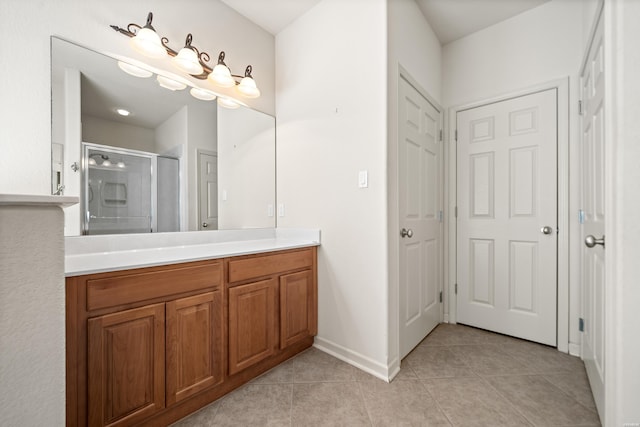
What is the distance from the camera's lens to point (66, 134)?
4.50 feet

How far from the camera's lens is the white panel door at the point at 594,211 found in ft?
4.27

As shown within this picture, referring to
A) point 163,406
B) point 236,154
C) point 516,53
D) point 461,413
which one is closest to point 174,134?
point 236,154

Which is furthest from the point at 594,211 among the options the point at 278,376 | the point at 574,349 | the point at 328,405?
the point at 278,376

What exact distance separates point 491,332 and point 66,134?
10.8ft

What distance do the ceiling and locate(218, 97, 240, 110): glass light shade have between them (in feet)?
2.36

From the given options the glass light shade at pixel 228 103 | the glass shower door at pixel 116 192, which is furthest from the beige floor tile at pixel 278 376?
the glass light shade at pixel 228 103

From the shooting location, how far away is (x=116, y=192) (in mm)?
1548

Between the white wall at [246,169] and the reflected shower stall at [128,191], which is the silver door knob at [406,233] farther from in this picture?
the reflected shower stall at [128,191]

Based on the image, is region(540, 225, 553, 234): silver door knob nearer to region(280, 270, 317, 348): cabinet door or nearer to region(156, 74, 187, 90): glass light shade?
region(280, 270, 317, 348): cabinet door

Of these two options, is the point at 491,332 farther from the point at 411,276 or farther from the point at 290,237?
the point at 290,237

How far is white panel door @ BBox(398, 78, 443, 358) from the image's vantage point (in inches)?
74.9

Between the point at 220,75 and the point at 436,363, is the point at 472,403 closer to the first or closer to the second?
the point at 436,363

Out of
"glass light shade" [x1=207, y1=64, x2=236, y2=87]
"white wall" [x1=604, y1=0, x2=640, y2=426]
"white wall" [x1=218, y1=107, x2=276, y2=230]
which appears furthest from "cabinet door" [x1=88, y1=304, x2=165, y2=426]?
"white wall" [x1=604, y1=0, x2=640, y2=426]

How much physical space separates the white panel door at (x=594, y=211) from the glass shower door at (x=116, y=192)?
2.45 meters
